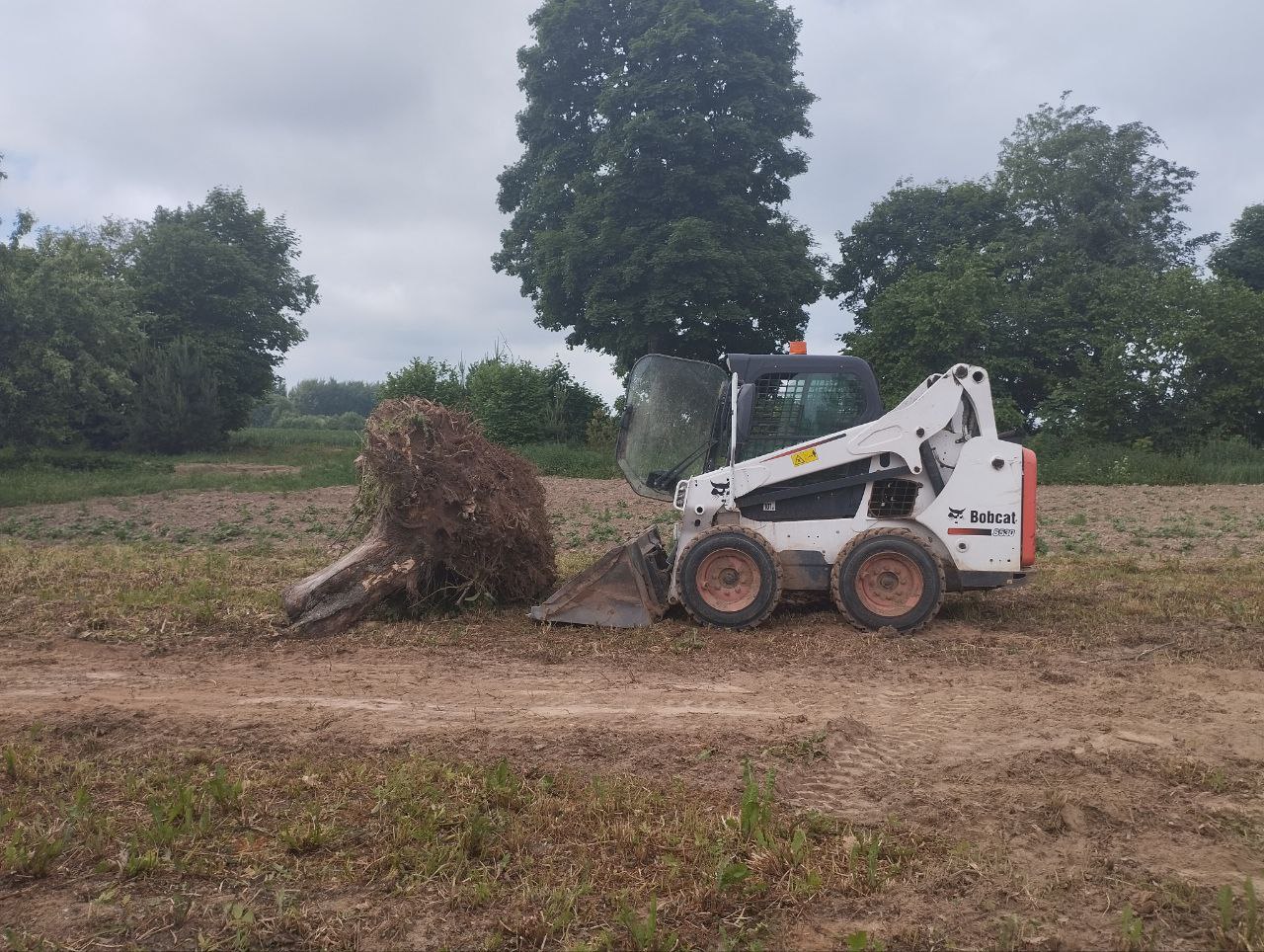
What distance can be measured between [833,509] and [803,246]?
26.1 m

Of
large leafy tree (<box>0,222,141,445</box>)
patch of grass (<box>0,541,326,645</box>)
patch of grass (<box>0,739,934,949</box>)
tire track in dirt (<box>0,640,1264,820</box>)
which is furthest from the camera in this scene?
large leafy tree (<box>0,222,141,445</box>)

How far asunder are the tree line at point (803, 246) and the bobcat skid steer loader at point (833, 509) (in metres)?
21.7

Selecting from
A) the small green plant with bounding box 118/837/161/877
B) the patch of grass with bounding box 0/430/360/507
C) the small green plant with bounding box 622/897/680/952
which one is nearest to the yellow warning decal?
the small green plant with bounding box 622/897/680/952

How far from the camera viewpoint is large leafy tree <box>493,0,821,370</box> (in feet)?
100

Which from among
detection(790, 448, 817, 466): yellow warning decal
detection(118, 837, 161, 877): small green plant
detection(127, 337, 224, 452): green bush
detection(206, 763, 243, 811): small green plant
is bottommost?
detection(118, 837, 161, 877): small green plant

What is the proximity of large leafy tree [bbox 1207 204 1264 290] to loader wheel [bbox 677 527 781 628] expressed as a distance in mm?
35119

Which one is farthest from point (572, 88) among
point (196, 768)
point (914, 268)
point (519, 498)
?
point (196, 768)

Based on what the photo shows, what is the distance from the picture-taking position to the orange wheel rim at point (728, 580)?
822 centimetres

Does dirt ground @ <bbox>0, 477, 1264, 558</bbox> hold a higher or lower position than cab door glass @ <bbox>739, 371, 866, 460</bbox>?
lower

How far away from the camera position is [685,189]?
103 ft

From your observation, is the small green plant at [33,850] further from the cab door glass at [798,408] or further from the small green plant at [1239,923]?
the cab door glass at [798,408]

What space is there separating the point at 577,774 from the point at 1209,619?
20.6 ft

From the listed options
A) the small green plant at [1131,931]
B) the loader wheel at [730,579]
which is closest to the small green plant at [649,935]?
the small green plant at [1131,931]

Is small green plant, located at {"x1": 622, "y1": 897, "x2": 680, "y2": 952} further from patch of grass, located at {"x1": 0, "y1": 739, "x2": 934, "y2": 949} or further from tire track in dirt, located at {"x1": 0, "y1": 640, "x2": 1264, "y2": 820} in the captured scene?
tire track in dirt, located at {"x1": 0, "y1": 640, "x2": 1264, "y2": 820}
